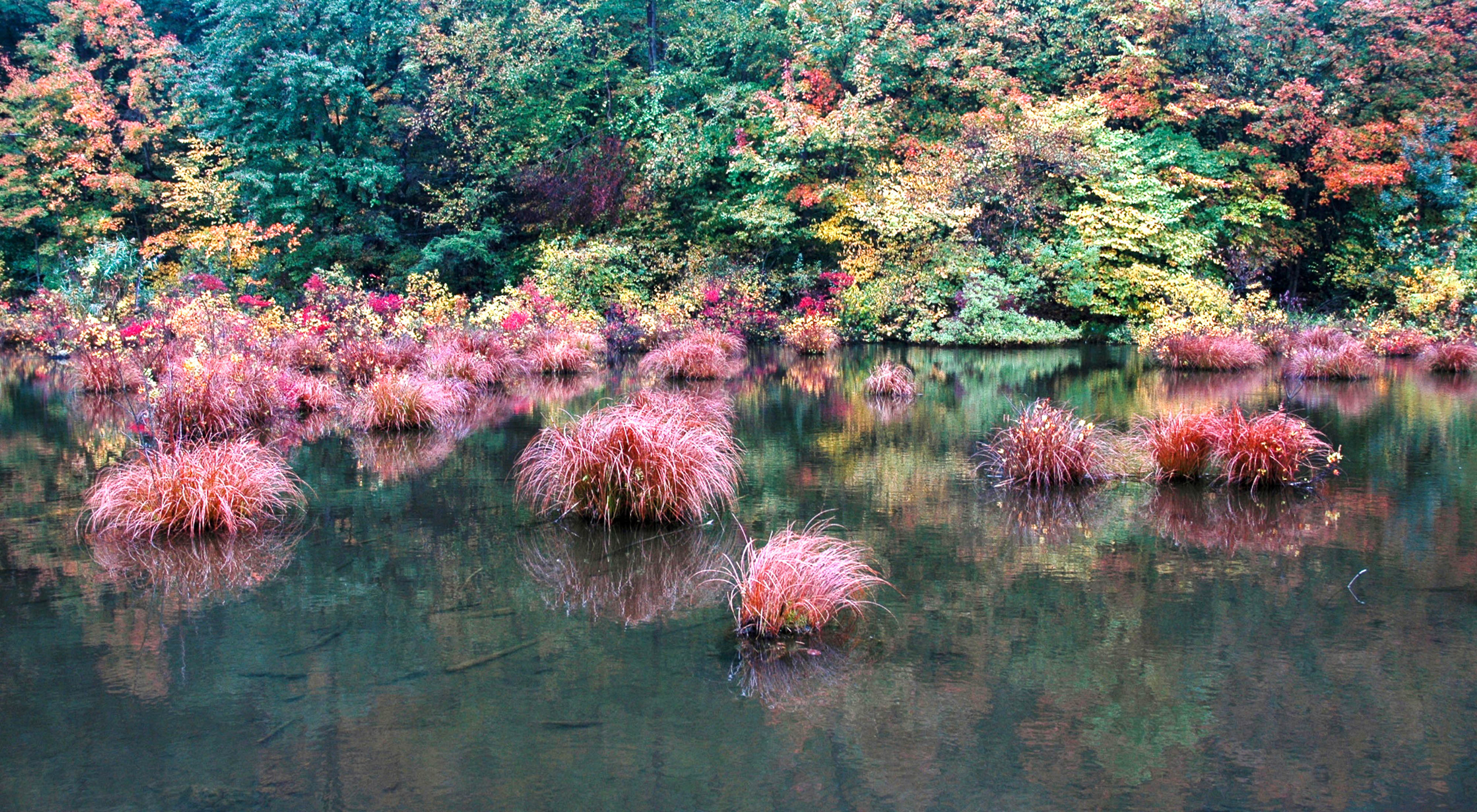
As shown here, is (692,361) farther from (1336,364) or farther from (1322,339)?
(1322,339)

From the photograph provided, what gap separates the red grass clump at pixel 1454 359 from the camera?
16.6m

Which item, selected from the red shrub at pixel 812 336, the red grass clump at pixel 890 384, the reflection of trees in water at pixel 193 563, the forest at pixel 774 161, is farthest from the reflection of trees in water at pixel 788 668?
the forest at pixel 774 161

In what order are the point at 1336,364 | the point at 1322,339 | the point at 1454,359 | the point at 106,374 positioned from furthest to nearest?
the point at 1322,339 < the point at 1454,359 < the point at 1336,364 < the point at 106,374

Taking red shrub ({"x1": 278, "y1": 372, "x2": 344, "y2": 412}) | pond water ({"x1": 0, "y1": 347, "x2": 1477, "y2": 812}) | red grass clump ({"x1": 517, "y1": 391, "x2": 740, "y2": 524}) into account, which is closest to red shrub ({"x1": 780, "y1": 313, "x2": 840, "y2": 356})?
red shrub ({"x1": 278, "y1": 372, "x2": 344, "y2": 412})

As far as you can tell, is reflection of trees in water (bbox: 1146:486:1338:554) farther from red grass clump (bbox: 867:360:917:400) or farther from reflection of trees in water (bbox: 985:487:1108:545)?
red grass clump (bbox: 867:360:917:400)

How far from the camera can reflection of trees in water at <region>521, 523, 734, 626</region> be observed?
17.5ft

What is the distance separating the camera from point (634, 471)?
22.4 feet

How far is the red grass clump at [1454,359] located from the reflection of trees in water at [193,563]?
18298 millimetres

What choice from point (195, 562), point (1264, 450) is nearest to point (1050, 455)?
point (1264, 450)

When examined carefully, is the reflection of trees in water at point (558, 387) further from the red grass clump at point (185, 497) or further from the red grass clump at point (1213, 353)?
the red grass clump at point (1213, 353)

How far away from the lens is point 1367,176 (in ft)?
71.7

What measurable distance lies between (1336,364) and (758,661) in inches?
562

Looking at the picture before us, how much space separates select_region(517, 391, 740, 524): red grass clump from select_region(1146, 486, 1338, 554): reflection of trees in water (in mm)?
3182

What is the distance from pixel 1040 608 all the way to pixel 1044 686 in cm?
99
